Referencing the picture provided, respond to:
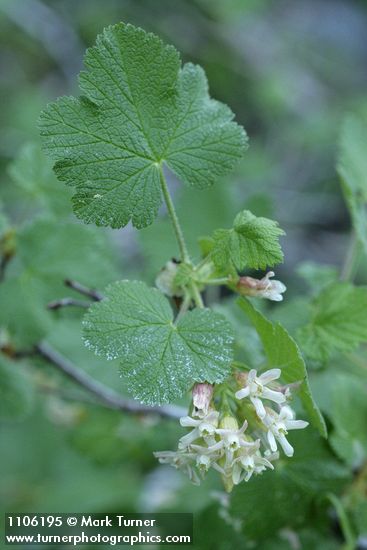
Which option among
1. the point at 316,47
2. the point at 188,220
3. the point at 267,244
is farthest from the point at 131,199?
the point at 316,47

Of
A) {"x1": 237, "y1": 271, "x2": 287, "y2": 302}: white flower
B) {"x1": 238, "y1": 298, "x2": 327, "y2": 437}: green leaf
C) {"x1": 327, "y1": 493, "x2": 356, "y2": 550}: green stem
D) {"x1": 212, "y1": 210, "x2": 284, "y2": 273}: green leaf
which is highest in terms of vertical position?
{"x1": 212, "y1": 210, "x2": 284, "y2": 273}: green leaf

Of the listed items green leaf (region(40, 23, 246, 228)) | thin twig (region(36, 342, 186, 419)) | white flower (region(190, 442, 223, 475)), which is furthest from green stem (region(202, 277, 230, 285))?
thin twig (region(36, 342, 186, 419))

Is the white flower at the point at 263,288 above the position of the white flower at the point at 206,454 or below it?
above

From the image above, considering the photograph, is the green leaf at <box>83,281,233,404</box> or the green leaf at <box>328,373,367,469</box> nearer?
the green leaf at <box>83,281,233,404</box>

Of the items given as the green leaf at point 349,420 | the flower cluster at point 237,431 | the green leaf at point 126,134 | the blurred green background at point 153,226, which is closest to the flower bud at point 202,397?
the flower cluster at point 237,431

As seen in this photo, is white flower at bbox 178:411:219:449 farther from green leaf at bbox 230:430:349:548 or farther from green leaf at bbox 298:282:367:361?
green leaf at bbox 230:430:349:548

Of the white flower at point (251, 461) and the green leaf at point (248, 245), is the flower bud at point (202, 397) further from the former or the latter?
the green leaf at point (248, 245)

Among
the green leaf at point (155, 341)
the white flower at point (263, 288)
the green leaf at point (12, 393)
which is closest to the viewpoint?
the green leaf at point (155, 341)
